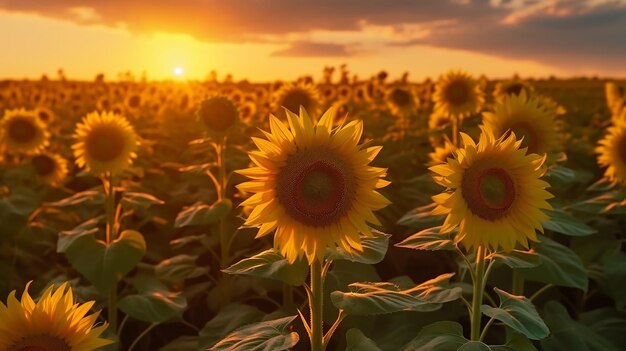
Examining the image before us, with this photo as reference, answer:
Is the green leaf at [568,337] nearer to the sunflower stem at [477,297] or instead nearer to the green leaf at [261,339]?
the sunflower stem at [477,297]

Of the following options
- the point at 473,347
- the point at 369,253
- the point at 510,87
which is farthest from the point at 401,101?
the point at 473,347

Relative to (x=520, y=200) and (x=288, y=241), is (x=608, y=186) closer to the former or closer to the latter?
(x=520, y=200)

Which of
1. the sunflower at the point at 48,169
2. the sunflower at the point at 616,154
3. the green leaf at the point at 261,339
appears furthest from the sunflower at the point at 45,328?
the sunflower at the point at 48,169

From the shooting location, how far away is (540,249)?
3.83 m

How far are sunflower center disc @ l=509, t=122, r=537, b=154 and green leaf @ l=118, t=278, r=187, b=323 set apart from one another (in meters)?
2.52

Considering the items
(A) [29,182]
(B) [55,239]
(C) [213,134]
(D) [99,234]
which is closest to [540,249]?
(C) [213,134]

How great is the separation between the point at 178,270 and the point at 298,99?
3.41m

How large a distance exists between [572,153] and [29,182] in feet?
23.2

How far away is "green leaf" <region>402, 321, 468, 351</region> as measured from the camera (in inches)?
108

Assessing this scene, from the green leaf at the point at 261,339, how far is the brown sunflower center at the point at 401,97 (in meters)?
8.18

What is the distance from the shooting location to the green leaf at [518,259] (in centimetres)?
310

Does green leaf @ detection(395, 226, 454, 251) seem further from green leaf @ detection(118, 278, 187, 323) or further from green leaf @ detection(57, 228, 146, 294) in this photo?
green leaf @ detection(57, 228, 146, 294)

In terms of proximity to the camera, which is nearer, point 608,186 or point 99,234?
point 608,186

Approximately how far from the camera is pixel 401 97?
35.4 ft
